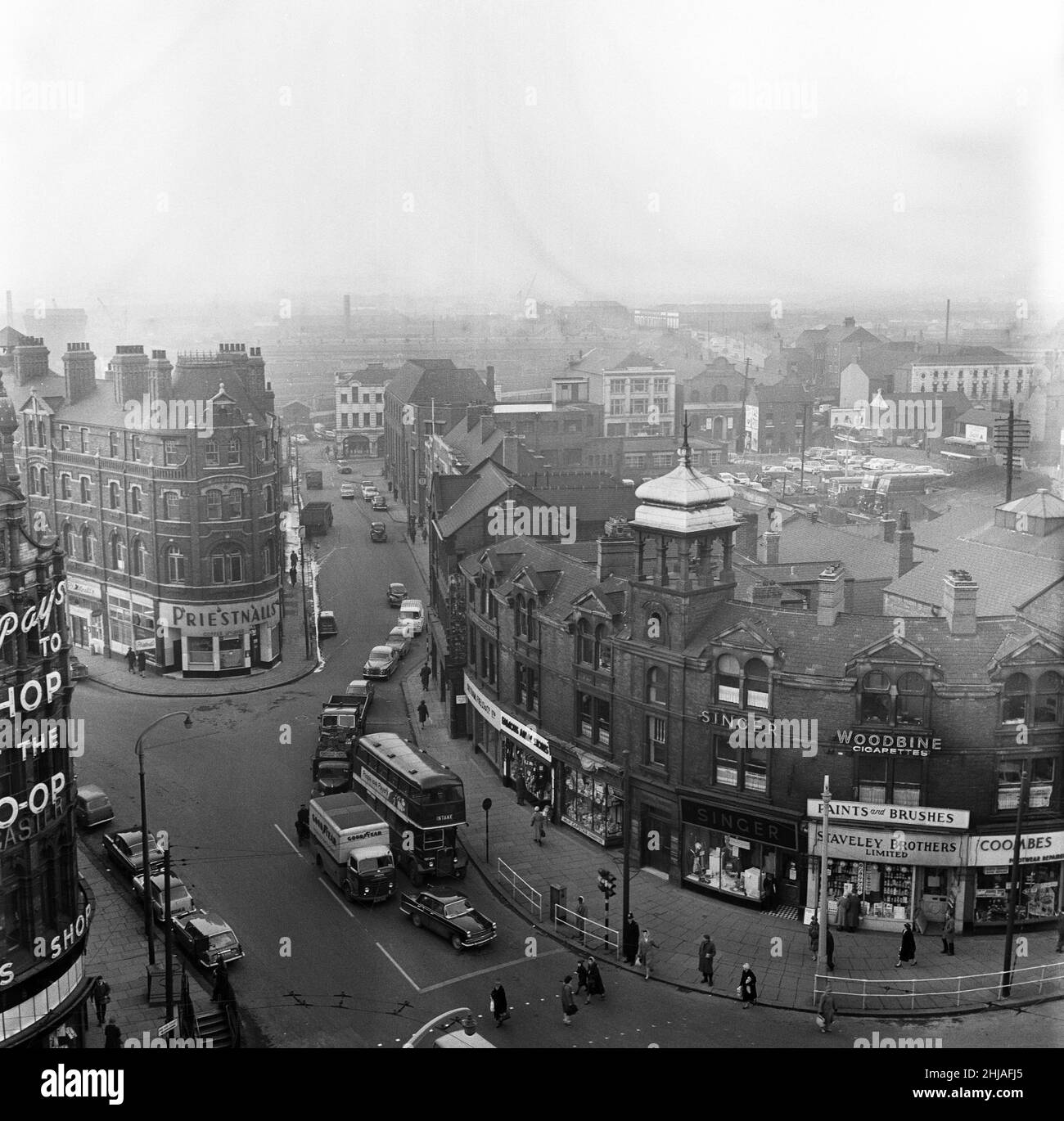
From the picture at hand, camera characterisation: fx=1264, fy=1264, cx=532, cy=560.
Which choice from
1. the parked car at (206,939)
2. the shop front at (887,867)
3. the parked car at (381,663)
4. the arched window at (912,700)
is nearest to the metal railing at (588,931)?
the shop front at (887,867)

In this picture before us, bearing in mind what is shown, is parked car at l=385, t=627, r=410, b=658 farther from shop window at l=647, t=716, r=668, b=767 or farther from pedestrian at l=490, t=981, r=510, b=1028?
pedestrian at l=490, t=981, r=510, b=1028

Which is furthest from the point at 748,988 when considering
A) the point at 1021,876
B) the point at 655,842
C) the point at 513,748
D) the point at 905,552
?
the point at 905,552

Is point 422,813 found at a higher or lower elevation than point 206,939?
higher

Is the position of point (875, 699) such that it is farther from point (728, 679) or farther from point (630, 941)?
point (630, 941)

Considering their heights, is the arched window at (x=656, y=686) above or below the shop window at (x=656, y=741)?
above

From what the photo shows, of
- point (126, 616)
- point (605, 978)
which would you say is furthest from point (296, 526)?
point (605, 978)

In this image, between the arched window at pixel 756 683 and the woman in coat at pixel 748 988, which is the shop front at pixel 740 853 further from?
the woman in coat at pixel 748 988
